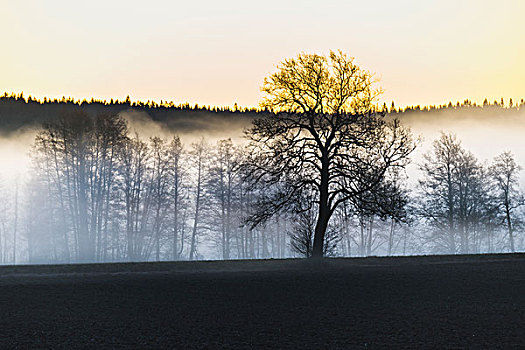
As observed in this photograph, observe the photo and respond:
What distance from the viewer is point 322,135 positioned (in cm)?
3453

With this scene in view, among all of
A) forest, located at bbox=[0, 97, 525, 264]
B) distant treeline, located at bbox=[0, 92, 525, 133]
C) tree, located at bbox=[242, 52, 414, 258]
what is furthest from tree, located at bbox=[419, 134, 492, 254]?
distant treeline, located at bbox=[0, 92, 525, 133]

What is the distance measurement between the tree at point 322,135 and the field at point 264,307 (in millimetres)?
5610

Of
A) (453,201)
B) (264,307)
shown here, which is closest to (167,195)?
(453,201)

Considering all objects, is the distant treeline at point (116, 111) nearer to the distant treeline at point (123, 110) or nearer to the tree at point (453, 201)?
A: the distant treeline at point (123, 110)

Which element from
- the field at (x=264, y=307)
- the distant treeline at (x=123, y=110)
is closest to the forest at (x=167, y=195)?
the field at (x=264, y=307)

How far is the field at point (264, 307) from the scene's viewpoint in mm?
15625

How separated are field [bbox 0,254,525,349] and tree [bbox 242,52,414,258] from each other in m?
5.61

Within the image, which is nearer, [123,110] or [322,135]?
[322,135]

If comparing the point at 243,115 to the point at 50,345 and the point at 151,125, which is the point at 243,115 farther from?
the point at 50,345

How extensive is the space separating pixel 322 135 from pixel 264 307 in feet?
54.2

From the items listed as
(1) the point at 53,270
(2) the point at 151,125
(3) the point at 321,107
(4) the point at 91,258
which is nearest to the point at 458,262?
(3) the point at 321,107

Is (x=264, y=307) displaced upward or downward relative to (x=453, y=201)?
downward

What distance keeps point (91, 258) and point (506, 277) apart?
141ft

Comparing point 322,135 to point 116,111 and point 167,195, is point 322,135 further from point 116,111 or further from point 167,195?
point 116,111
